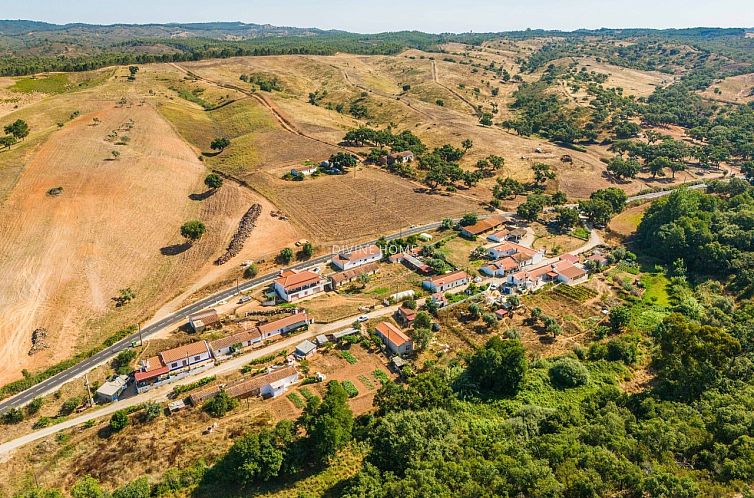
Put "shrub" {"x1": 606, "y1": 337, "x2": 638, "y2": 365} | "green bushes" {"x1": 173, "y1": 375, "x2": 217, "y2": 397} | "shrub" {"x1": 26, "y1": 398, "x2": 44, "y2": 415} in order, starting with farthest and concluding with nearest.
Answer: "shrub" {"x1": 606, "y1": 337, "x2": 638, "y2": 365}
"green bushes" {"x1": 173, "y1": 375, "x2": 217, "y2": 397}
"shrub" {"x1": 26, "y1": 398, "x2": 44, "y2": 415}

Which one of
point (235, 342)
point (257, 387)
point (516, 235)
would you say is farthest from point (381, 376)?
point (516, 235)

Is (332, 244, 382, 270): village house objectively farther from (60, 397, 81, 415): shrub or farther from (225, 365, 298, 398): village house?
(60, 397, 81, 415): shrub

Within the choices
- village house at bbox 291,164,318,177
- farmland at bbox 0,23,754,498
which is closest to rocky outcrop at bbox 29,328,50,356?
farmland at bbox 0,23,754,498

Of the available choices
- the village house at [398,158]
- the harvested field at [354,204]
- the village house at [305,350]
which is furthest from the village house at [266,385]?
the village house at [398,158]

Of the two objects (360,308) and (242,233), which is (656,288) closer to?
(360,308)

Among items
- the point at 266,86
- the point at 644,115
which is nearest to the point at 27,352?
the point at 266,86

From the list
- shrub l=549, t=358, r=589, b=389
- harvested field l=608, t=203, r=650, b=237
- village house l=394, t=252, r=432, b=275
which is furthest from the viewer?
harvested field l=608, t=203, r=650, b=237
